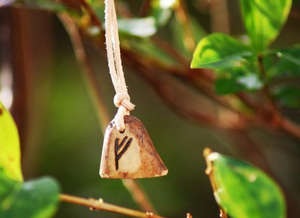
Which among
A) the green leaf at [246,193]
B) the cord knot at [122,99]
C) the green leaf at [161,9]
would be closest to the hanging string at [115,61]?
the cord knot at [122,99]

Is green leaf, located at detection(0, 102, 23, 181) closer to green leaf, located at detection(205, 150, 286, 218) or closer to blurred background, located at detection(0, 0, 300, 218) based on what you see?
green leaf, located at detection(205, 150, 286, 218)

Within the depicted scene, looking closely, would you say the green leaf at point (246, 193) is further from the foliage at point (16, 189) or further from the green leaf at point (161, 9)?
the green leaf at point (161, 9)

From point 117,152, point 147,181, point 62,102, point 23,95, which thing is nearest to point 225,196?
point 117,152

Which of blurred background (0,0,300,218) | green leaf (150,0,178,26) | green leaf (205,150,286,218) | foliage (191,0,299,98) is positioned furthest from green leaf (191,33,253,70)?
blurred background (0,0,300,218)

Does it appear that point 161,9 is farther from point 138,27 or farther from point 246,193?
point 246,193

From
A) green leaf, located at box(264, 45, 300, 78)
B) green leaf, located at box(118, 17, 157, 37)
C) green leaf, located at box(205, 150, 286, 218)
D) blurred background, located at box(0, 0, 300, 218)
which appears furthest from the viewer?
blurred background, located at box(0, 0, 300, 218)

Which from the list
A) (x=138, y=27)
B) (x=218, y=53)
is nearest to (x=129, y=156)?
(x=218, y=53)

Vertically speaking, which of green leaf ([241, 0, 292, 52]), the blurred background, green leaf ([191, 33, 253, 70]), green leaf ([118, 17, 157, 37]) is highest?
green leaf ([118, 17, 157, 37])
